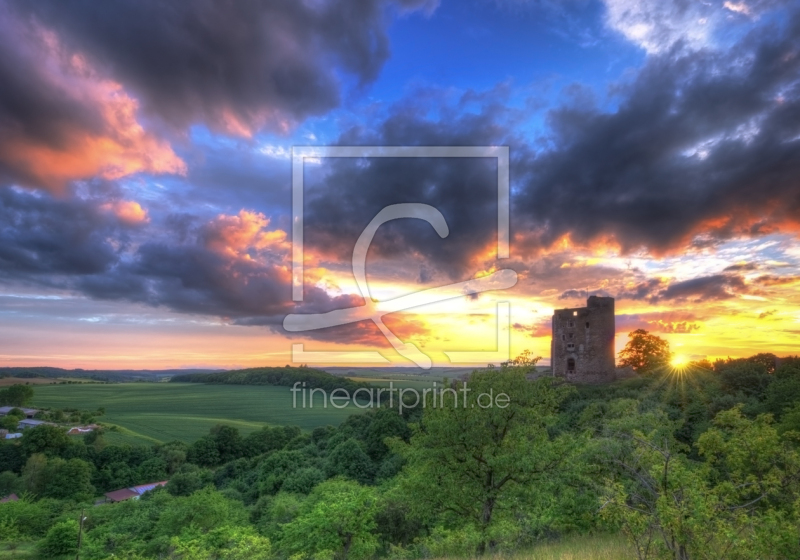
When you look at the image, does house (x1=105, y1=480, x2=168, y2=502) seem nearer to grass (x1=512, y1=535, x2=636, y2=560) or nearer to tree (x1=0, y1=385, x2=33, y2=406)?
grass (x1=512, y1=535, x2=636, y2=560)

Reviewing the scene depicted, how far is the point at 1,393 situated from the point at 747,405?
15412 centimetres

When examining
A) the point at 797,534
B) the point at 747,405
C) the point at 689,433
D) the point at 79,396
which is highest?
the point at 797,534

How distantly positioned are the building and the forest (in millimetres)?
4089

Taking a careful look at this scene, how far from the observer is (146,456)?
66625 millimetres

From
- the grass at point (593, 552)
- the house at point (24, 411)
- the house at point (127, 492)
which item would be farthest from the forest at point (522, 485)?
the house at point (24, 411)

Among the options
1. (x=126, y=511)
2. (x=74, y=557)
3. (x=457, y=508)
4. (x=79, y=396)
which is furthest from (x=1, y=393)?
(x=457, y=508)

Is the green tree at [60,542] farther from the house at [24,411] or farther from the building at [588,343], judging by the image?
the house at [24,411]

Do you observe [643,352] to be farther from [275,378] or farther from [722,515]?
[275,378]

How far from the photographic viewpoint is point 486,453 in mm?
Answer: 14344

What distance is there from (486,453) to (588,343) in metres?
35.0

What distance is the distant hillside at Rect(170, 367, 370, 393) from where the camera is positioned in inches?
3951

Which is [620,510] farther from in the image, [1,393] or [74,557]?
[1,393]

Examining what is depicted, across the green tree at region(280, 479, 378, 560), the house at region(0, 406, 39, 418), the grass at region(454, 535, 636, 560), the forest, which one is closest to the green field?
the house at region(0, 406, 39, 418)

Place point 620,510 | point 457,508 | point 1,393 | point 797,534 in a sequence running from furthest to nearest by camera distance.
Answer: point 1,393 < point 457,508 < point 620,510 < point 797,534
